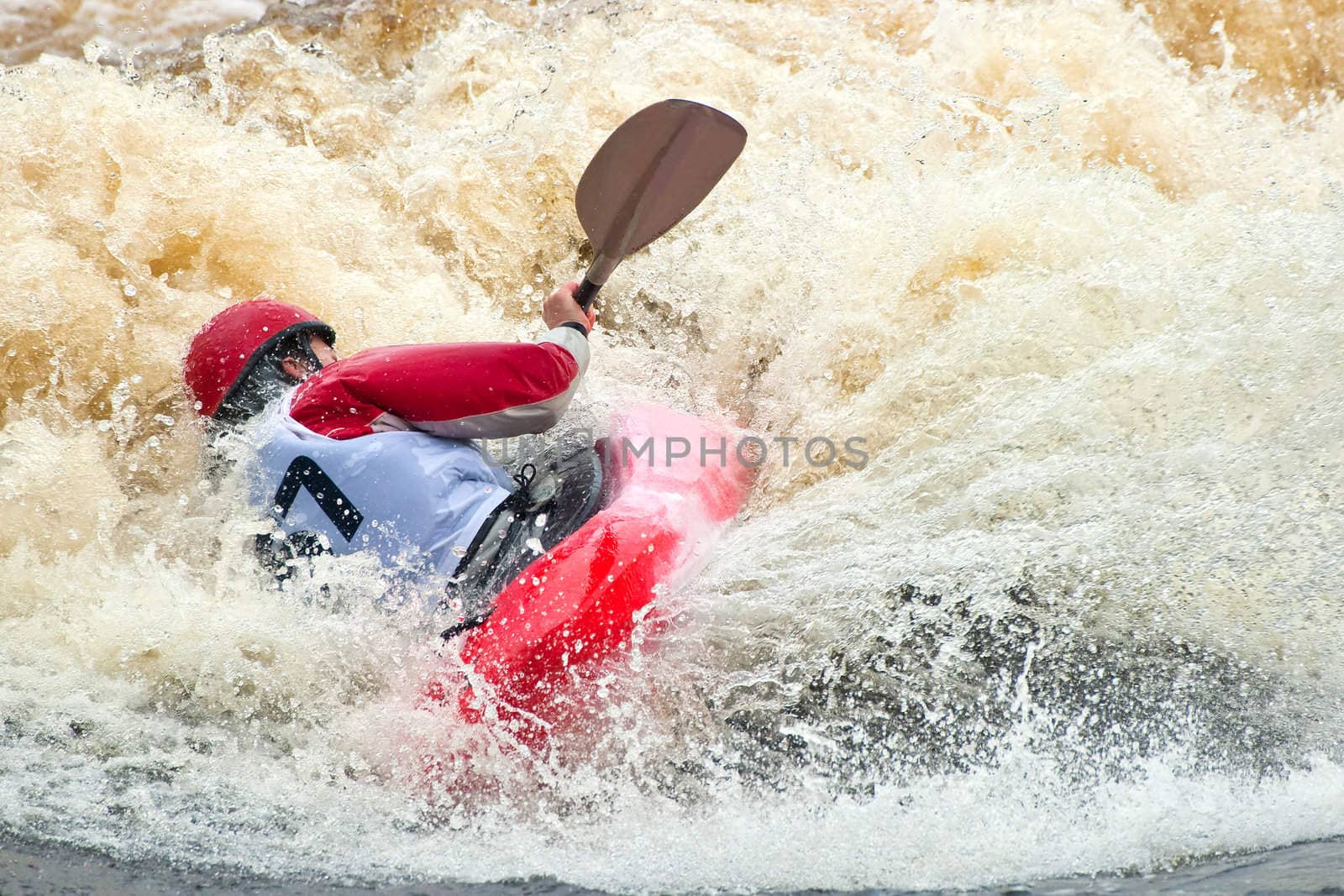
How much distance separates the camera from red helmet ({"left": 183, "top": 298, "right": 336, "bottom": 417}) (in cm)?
242

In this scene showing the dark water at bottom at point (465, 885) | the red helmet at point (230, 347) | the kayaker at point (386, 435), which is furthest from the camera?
the red helmet at point (230, 347)

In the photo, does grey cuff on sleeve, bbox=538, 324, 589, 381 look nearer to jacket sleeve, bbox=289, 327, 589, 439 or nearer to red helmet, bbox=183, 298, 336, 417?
jacket sleeve, bbox=289, 327, 589, 439

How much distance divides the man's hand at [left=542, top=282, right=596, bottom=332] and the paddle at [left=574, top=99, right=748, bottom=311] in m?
0.05

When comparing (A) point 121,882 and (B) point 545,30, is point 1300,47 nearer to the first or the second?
(B) point 545,30

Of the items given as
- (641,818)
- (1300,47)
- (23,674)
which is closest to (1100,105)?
(1300,47)

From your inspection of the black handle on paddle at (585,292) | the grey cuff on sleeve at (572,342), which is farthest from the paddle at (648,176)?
the grey cuff on sleeve at (572,342)

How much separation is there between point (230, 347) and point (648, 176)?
46.7 inches

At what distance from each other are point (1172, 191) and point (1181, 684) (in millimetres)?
2514

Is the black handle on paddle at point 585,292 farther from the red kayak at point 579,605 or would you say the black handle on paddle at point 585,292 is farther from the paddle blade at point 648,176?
the red kayak at point 579,605

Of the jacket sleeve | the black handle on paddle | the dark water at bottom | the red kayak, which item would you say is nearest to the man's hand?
the black handle on paddle

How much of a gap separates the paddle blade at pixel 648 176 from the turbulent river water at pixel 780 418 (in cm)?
58

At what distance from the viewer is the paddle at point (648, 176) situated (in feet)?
9.17

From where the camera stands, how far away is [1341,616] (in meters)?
2.26

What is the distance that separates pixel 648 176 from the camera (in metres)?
2.87
